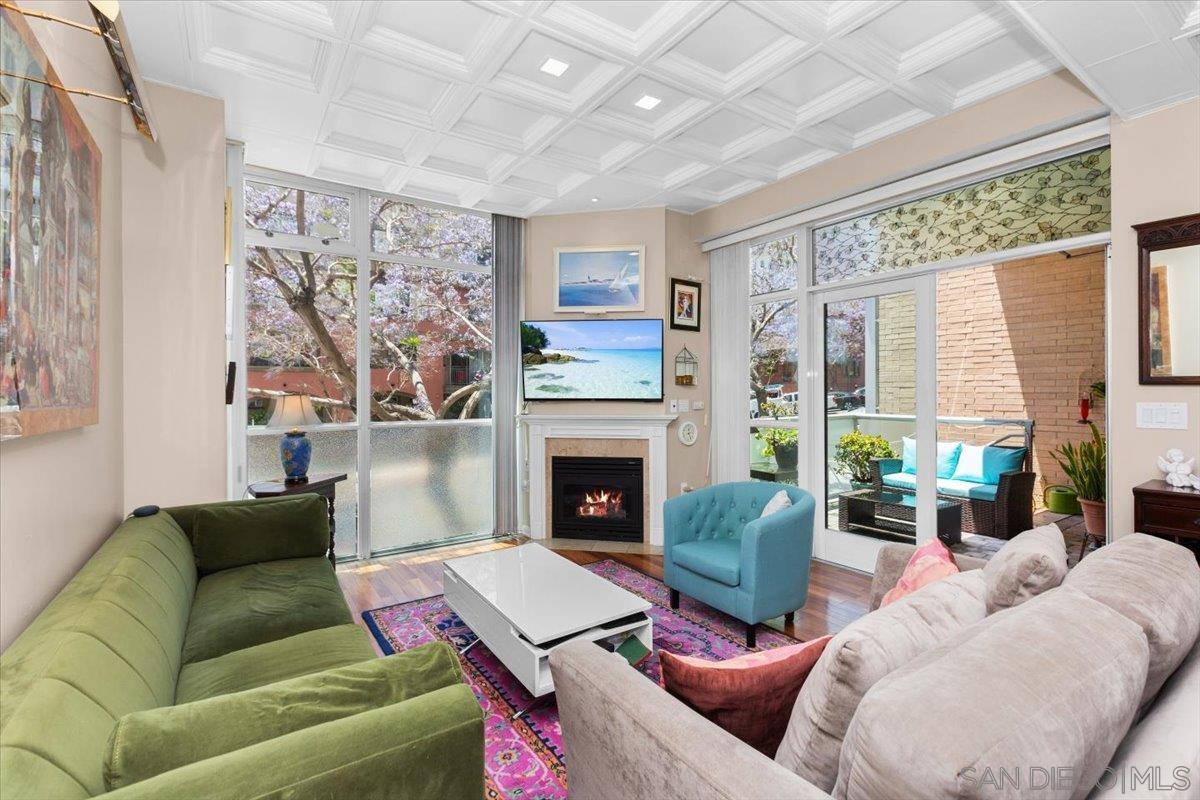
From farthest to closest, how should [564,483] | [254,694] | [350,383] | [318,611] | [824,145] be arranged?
1. [564,483]
2. [350,383]
3. [824,145]
4. [318,611]
5. [254,694]

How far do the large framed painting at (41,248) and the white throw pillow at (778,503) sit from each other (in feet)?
9.58

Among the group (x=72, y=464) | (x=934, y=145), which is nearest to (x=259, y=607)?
(x=72, y=464)

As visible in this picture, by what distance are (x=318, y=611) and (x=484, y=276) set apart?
11.6ft

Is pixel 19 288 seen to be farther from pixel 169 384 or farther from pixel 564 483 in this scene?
pixel 564 483

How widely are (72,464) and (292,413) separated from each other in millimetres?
1726

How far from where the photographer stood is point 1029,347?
530cm

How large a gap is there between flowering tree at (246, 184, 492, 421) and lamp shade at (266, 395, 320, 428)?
746 millimetres

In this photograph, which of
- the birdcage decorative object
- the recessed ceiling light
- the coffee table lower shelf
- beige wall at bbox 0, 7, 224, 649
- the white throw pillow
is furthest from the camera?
the birdcage decorative object

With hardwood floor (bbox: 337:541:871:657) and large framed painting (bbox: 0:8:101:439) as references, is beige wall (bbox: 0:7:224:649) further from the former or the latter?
hardwood floor (bbox: 337:541:871:657)

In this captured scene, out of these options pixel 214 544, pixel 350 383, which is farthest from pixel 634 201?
pixel 214 544

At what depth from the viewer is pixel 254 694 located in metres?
1.06

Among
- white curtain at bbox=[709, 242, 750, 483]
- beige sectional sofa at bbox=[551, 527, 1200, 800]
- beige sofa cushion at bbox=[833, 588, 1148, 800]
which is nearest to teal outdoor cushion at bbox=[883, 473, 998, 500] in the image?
white curtain at bbox=[709, 242, 750, 483]

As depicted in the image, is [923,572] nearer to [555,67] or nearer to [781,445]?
[555,67]

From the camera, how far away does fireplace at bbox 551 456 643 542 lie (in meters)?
4.91
